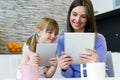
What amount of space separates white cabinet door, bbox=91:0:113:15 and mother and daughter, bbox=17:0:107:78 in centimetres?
185

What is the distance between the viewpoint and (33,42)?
1.83m

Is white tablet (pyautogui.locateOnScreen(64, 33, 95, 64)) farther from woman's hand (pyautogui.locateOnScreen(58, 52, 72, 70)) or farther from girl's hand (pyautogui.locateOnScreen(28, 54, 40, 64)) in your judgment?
girl's hand (pyautogui.locateOnScreen(28, 54, 40, 64))

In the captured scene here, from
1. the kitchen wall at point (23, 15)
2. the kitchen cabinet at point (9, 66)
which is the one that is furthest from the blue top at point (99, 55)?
the kitchen wall at point (23, 15)

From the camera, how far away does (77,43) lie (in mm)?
1450

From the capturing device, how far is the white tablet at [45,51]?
1.54 m

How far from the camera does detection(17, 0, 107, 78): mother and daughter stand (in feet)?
5.18

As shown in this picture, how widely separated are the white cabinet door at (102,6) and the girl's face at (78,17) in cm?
190

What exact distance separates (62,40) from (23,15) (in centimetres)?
180

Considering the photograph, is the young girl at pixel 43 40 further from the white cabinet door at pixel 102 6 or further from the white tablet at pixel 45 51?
the white cabinet door at pixel 102 6

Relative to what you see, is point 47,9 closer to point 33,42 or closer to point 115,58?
point 115,58

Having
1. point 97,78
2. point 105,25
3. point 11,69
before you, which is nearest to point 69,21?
point 11,69

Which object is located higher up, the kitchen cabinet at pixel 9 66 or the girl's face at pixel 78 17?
the girl's face at pixel 78 17

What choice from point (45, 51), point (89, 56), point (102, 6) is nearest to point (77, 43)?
point (89, 56)

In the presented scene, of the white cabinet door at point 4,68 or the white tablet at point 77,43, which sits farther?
the white cabinet door at point 4,68
